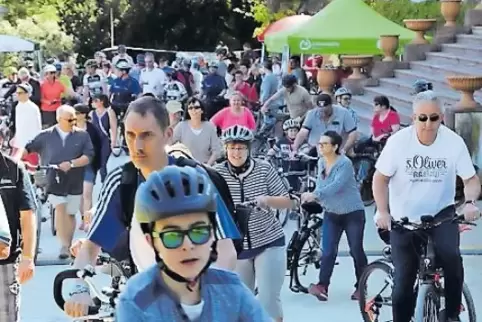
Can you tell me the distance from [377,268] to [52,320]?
283 cm

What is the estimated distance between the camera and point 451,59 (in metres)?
20.0

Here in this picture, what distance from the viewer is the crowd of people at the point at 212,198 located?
2.98m

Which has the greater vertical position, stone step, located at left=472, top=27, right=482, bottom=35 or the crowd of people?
stone step, located at left=472, top=27, right=482, bottom=35

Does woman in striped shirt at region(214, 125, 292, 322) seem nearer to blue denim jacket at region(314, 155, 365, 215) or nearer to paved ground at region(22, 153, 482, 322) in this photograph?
paved ground at region(22, 153, 482, 322)

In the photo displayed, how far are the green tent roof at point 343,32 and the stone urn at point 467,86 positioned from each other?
15.6 feet

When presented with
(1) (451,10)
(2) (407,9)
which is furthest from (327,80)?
(2) (407,9)

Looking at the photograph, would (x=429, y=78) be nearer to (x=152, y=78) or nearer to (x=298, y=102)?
(x=298, y=102)

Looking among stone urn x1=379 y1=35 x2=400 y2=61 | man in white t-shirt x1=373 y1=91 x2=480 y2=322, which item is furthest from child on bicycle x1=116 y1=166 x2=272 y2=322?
stone urn x1=379 y1=35 x2=400 y2=61

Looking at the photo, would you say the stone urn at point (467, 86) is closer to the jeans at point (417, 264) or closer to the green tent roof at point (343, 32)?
the green tent roof at point (343, 32)

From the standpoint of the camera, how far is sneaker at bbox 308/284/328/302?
31.6 feet

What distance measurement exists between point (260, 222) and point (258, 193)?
0.19 meters

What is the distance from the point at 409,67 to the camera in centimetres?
2133

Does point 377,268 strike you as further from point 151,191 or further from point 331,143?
point 151,191

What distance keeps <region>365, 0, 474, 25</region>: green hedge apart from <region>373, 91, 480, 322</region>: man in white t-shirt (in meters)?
17.8
